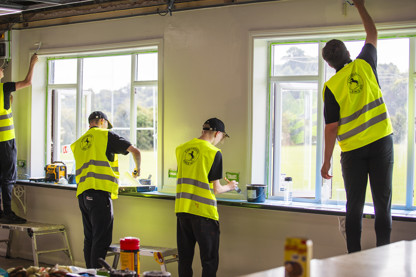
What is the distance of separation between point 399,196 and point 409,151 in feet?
1.27

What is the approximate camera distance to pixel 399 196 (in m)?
5.02

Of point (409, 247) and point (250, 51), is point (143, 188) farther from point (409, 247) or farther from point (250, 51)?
point (409, 247)

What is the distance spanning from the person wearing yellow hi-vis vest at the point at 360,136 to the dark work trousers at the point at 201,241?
3.68ft

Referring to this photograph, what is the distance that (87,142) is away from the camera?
5484 mm

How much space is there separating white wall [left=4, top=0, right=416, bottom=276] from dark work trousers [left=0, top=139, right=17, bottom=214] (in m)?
0.65

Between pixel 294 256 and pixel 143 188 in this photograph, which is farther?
pixel 143 188

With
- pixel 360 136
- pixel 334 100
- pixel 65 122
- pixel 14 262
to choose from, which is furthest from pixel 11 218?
pixel 360 136

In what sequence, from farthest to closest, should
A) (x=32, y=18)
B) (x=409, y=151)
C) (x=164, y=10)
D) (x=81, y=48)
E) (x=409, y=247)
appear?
1. (x=32, y=18)
2. (x=81, y=48)
3. (x=164, y=10)
4. (x=409, y=151)
5. (x=409, y=247)

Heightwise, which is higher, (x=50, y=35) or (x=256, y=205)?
(x=50, y=35)

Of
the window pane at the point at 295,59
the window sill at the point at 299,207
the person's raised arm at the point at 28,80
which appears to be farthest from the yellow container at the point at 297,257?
the person's raised arm at the point at 28,80

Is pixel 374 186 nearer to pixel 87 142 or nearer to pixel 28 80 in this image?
pixel 87 142

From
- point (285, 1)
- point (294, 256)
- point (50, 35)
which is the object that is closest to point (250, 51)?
point (285, 1)

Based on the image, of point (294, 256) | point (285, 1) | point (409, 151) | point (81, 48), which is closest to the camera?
point (294, 256)

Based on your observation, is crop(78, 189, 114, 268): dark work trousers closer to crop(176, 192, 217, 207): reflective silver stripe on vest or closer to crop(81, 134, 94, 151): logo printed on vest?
crop(81, 134, 94, 151): logo printed on vest
